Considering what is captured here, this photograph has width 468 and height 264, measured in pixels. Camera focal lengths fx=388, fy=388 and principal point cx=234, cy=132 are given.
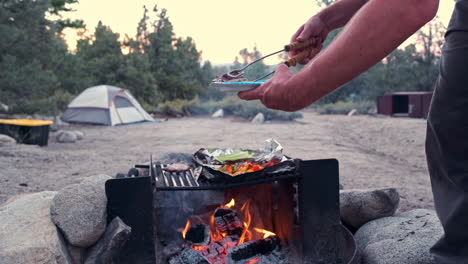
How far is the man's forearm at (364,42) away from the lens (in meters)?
0.91

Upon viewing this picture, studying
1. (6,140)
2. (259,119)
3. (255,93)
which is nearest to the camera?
(255,93)

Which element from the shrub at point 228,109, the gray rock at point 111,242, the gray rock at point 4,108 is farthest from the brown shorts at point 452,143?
the shrub at point 228,109

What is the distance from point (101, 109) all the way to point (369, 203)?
12794mm

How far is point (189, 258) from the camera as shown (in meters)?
2.16

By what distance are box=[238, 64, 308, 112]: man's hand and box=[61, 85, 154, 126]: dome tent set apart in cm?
1338

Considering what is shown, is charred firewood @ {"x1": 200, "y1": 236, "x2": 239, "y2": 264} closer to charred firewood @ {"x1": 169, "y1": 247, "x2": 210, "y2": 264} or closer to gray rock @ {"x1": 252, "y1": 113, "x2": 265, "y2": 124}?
charred firewood @ {"x1": 169, "y1": 247, "x2": 210, "y2": 264}

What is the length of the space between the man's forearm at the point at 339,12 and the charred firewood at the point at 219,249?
1.39 m

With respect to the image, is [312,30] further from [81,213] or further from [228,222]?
[81,213]

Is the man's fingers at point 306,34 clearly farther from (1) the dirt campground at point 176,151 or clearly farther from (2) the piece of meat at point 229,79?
(1) the dirt campground at point 176,151

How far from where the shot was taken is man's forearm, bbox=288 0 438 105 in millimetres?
906

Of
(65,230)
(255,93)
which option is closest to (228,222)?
(65,230)

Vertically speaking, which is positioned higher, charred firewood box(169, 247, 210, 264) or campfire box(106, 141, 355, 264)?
campfire box(106, 141, 355, 264)

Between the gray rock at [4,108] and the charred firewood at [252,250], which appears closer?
the charred firewood at [252,250]

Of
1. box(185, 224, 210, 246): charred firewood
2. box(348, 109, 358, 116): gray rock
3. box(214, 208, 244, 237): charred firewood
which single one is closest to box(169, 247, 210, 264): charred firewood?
box(185, 224, 210, 246): charred firewood
